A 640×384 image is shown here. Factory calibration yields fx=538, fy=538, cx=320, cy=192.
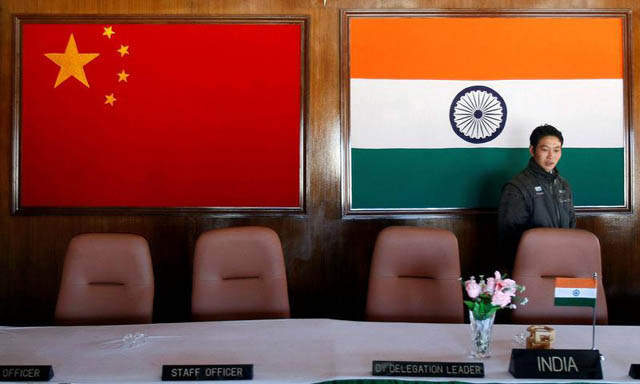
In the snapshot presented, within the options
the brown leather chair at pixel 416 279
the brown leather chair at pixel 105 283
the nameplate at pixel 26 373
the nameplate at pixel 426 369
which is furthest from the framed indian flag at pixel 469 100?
the nameplate at pixel 26 373

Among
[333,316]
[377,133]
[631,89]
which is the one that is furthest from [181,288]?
[631,89]

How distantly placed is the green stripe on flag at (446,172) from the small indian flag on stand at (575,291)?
5.93 feet

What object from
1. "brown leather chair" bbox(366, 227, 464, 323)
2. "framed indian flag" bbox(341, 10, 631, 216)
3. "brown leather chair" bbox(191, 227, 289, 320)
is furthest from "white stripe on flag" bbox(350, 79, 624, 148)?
"brown leather chair" bbox(191, 227, 289, 320)

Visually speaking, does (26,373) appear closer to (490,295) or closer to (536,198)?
(490,295)

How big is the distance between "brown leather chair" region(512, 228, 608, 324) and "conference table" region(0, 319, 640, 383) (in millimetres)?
280

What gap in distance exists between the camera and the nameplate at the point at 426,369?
1588 mm

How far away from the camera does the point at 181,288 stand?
11.6 feet

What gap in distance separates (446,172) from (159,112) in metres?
1.92

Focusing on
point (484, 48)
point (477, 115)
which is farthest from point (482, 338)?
point (484, 48)

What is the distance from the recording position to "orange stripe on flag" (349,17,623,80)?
3.52 m

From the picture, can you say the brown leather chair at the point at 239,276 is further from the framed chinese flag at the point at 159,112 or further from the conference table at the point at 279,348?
the framed chinese flag at the point at 159,112

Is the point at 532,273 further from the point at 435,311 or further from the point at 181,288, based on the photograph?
the point at 181,288

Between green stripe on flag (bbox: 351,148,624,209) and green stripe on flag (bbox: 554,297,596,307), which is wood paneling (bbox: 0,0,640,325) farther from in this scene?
green stripe on flag (bbox: 554,297,596,307)

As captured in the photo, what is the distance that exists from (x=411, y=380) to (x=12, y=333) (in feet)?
5.08
